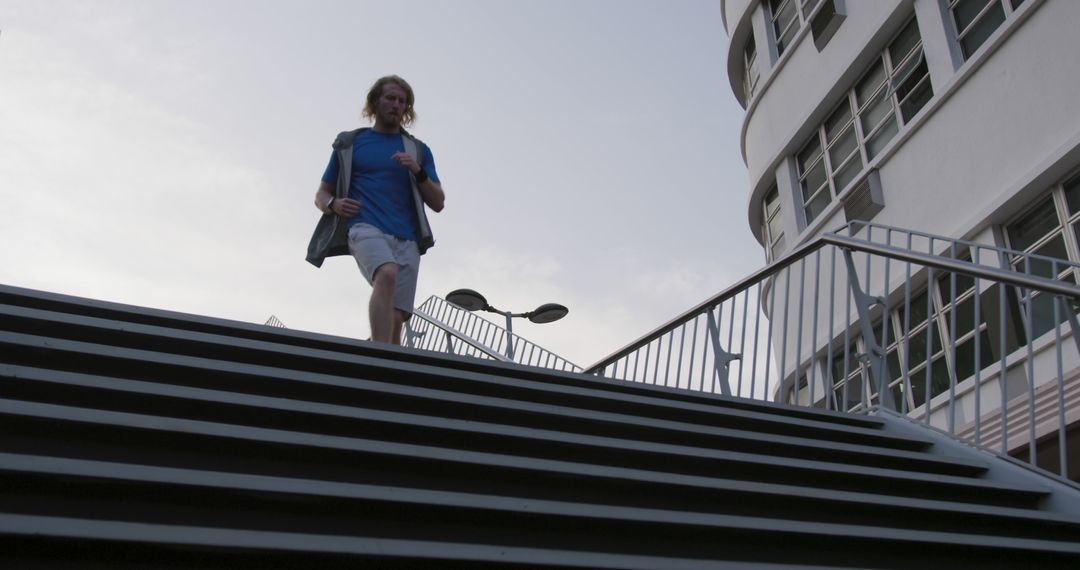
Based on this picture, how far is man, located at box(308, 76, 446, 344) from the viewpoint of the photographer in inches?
200

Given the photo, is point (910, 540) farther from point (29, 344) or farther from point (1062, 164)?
point (1062, 164)

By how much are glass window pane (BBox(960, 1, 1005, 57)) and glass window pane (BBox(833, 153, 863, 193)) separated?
7.15ft

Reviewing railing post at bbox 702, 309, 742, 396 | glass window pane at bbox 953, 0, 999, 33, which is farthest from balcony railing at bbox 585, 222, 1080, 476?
glass window pane at bbox 953, 0, 999, 33

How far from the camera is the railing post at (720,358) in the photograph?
6.12 m

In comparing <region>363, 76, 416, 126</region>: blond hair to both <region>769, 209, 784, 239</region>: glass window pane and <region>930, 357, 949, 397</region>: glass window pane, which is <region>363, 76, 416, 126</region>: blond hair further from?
<region>769, 209, 784, 239</region>: glass window pane

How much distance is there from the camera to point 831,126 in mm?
14406

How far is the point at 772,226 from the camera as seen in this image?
16469mm

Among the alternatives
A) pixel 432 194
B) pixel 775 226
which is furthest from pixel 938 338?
pixel 432 194

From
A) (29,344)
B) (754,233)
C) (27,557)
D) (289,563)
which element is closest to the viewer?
(27,557)

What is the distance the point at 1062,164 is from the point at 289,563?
9096mm

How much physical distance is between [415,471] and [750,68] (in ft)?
53.0

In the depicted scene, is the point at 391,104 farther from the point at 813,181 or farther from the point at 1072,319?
the point at 813,181

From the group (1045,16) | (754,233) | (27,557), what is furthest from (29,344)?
(754,233)

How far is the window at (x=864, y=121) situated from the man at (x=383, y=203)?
8494 millimetres
